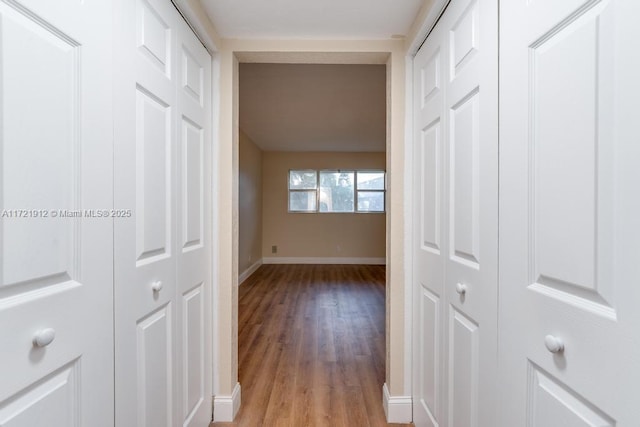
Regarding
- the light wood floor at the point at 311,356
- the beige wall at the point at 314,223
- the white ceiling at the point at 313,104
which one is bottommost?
the light wood floor at the point at 311,356

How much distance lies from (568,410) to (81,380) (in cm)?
115

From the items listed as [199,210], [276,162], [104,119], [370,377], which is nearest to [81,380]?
[104,119]

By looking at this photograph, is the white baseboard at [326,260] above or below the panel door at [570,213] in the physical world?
below

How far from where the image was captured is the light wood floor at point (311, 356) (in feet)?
6.24

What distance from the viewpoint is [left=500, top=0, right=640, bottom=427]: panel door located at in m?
0.58

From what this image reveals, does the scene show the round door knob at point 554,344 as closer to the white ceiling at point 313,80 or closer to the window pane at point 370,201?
the white ceiling at point 313,80

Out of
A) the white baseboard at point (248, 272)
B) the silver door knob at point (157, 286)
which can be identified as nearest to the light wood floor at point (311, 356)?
the white baseboard at point (248, 272)

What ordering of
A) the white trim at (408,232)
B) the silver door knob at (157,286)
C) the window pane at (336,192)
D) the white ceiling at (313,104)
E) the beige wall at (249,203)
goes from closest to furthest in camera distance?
the silver door knob at (157,286) → the white trim at (408,232) → the white ceiling at (313,104) → the beige wall at (249,203) → the window pane at (336,192)

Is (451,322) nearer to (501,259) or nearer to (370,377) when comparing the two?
(501,259)

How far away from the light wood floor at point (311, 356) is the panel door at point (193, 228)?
0.37 meters

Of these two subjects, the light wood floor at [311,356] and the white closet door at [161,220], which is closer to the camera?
the white closet door at [161,220]

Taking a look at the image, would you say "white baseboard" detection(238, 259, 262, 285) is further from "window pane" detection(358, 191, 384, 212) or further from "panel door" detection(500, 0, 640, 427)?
"panel door" detection(500, 0, 640, 427)

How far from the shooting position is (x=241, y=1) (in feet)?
4.95

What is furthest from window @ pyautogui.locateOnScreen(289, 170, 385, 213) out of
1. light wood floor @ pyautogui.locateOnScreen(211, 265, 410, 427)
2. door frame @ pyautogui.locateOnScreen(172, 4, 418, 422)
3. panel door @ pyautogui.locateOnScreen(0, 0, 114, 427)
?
panel door @ pyautogui.locateOnScreen(0, 0, 114, 427)
